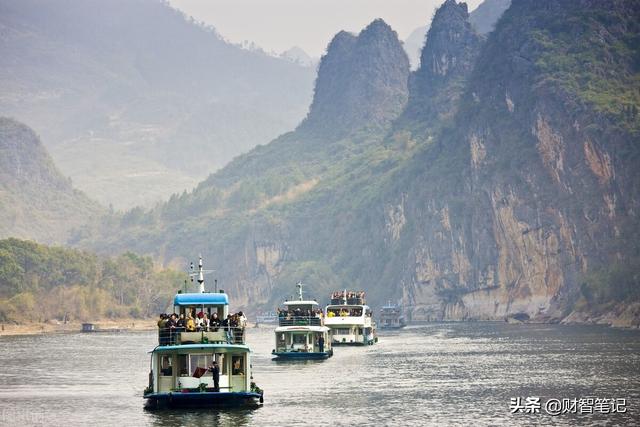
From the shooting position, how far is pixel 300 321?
14662 cm

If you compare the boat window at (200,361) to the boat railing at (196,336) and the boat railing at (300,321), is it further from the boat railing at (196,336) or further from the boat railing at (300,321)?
the boat railing at (300,321)

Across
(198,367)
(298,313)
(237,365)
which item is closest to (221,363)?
(237,365)

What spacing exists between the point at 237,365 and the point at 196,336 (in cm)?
333

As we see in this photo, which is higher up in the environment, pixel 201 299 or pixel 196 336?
pixel 201 299

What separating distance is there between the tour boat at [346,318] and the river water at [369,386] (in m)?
5.45

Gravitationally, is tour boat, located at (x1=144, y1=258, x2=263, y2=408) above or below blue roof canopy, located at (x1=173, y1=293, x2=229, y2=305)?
below

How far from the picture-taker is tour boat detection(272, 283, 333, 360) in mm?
141500

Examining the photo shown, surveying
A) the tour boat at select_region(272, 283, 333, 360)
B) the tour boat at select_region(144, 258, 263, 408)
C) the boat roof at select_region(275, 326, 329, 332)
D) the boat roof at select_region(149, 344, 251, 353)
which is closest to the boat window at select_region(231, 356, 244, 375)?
the tour boat at select_region(144, 258, 263, 408)

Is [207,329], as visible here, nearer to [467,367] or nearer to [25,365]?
[467,367]

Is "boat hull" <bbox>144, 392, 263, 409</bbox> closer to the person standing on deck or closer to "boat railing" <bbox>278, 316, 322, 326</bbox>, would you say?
the person standing on deck

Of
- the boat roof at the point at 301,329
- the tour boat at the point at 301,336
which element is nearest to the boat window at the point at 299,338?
the tour boat at the point at 301,336

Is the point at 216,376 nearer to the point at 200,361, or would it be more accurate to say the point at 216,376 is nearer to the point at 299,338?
the point at 200,361

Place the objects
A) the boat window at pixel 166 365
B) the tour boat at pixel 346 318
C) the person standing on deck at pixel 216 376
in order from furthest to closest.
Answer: the tour boat at pixel 346 318
the boat window at pixel 166 365
the person standing on deck at pixel 216 376

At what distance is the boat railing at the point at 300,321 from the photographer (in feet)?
480
